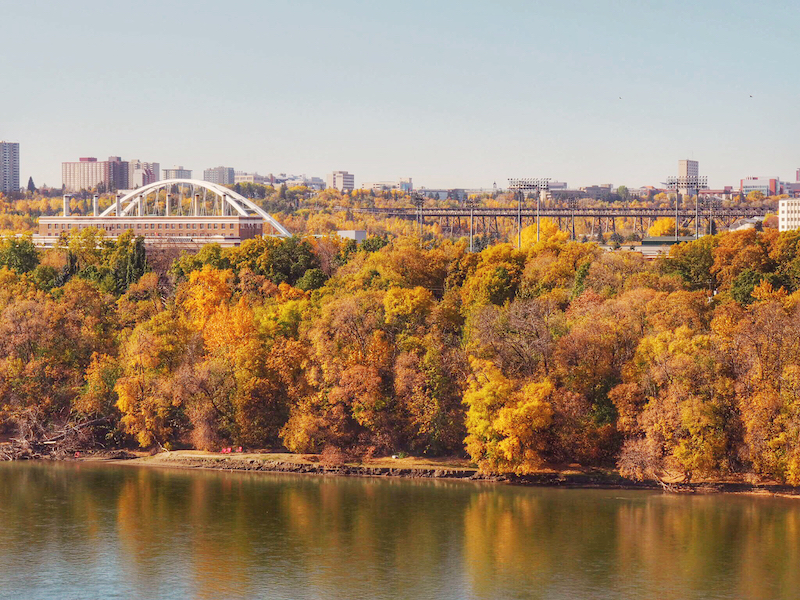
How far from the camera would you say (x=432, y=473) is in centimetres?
4838

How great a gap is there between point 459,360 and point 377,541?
604 inches

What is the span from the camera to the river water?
107ft

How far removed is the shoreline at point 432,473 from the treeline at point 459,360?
698 mm

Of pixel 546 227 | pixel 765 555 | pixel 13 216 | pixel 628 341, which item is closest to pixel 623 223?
pixel 546 227

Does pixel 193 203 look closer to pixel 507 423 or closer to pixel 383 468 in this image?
pixel 383 468

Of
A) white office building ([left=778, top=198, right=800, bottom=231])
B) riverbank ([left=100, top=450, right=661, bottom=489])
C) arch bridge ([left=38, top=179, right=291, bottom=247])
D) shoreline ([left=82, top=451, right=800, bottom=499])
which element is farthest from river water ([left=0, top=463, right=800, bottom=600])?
white office building ([left=778, top=198, right=800, bottom=231])

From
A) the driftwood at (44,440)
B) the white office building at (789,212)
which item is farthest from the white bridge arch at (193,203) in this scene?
the white office building at (789,212)

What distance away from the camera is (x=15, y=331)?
5728cm

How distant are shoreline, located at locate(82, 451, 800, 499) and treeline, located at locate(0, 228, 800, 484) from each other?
2.29 feet

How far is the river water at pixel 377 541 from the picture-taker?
107 ft

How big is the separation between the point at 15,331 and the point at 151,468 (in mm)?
11499

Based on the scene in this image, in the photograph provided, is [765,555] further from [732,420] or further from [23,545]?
[23,545]

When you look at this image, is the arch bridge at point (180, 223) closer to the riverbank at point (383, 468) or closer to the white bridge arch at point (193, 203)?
the white bridge arch at point (193, 203)

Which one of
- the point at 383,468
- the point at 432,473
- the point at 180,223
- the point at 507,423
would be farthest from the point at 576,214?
the point at 507,423
